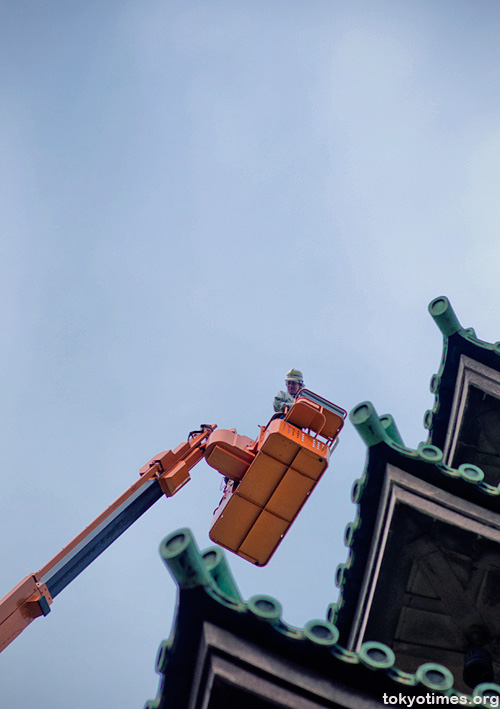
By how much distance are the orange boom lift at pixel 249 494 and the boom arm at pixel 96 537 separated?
1 cm

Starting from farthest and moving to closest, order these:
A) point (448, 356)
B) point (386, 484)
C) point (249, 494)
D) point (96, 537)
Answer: point (249, 494)
point (96, 537)
point (448, 356)
point (386, 484)

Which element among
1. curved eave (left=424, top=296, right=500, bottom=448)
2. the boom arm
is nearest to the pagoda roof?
curved eave (left=424, top=296, right=500, bottom=448)

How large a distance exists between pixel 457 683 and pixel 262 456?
13.6ft

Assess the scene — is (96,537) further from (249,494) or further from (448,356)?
(448,356)

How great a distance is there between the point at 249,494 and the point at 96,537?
2350 mm

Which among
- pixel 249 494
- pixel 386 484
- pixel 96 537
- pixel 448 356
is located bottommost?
pixel 386 484

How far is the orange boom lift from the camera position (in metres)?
10.4

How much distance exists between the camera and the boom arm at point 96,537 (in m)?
9.84

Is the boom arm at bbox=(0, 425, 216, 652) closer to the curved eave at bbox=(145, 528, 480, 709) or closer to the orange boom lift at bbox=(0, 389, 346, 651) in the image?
the orange boom lift at bbox=(0, 389, 346, 651)

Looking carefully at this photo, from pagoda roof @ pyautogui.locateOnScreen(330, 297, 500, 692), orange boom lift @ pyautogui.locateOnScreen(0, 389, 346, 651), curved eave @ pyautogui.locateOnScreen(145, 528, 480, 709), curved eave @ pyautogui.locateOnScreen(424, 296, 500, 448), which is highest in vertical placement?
curved eave @ pyautogui.locateOnScreen(424, 296, 500, 448)

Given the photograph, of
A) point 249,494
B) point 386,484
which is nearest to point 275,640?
point 386,484

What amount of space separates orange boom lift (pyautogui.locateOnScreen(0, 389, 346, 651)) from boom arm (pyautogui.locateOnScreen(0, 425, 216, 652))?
1cm

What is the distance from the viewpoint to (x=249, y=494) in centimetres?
1099

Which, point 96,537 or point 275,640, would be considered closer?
point 275,640
